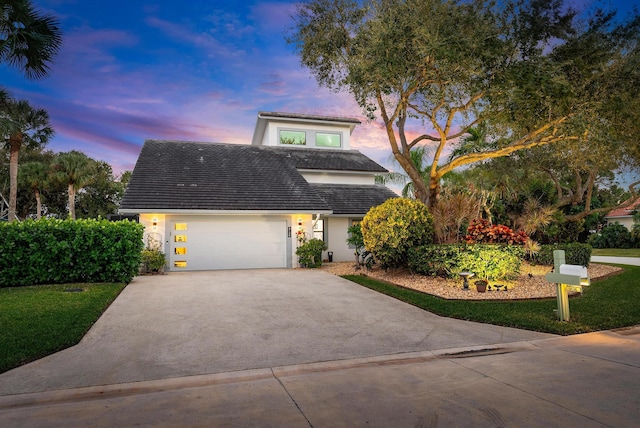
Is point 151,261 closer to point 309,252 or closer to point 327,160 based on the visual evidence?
point 309,252

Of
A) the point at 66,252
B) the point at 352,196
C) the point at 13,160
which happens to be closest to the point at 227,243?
the point at 66,252

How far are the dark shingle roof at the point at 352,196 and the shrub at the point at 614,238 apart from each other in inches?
762

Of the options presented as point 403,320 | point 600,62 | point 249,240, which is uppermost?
point 600,62

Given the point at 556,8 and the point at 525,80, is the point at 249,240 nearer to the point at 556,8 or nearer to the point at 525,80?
the point at 525,80

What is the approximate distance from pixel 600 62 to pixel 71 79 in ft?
64.2

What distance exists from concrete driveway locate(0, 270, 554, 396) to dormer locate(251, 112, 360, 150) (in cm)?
1404

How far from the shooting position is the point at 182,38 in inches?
621

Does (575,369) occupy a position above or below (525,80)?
below

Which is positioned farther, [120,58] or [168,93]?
[168,93]

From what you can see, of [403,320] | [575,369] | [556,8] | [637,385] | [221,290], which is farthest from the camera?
[556,8]

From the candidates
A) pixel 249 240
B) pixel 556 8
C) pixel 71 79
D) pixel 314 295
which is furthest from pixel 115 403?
pixel 71 79

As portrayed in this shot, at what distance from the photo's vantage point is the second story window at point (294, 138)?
23.2 m

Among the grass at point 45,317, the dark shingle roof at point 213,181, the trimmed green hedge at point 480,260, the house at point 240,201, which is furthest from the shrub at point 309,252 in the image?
the grass at point 45,317

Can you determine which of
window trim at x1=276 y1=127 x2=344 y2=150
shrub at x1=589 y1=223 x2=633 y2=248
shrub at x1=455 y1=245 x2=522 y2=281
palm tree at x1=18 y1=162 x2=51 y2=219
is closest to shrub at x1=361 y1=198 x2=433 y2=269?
shrub at x1=455 y1=245 x2=522 y2=281
